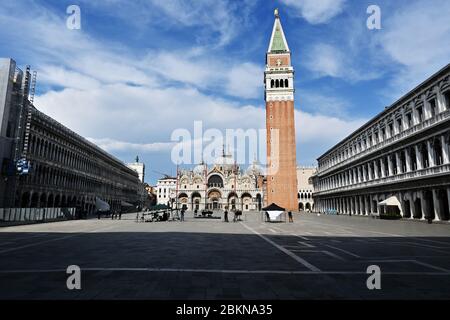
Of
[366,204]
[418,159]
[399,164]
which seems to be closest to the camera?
[418,159]

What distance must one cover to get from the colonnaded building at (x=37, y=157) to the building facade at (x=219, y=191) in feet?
158

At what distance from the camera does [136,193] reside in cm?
9350

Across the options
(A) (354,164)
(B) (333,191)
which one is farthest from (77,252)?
(B) (333,191)

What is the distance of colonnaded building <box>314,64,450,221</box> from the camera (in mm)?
27359

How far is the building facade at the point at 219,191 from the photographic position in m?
Result: 105

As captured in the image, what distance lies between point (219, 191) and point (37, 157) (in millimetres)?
74387

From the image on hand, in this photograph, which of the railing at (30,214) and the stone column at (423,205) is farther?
the stone column at (423,205)

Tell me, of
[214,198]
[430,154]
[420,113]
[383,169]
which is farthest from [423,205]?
[214,198]

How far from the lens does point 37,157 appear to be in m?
36.4

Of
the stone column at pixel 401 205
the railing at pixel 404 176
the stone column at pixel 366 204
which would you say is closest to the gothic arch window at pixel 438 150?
the railing at pixel 404 176

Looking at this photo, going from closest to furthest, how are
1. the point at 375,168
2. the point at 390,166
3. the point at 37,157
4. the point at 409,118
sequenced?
the point at 409,118 → the point at 37,157 → the point at 390,166 → the point at 375,168

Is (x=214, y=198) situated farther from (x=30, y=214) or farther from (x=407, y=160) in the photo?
(x=30, y=214)

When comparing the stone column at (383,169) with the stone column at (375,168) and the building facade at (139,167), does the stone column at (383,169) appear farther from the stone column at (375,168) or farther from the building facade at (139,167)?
the building facade at (139,167)
